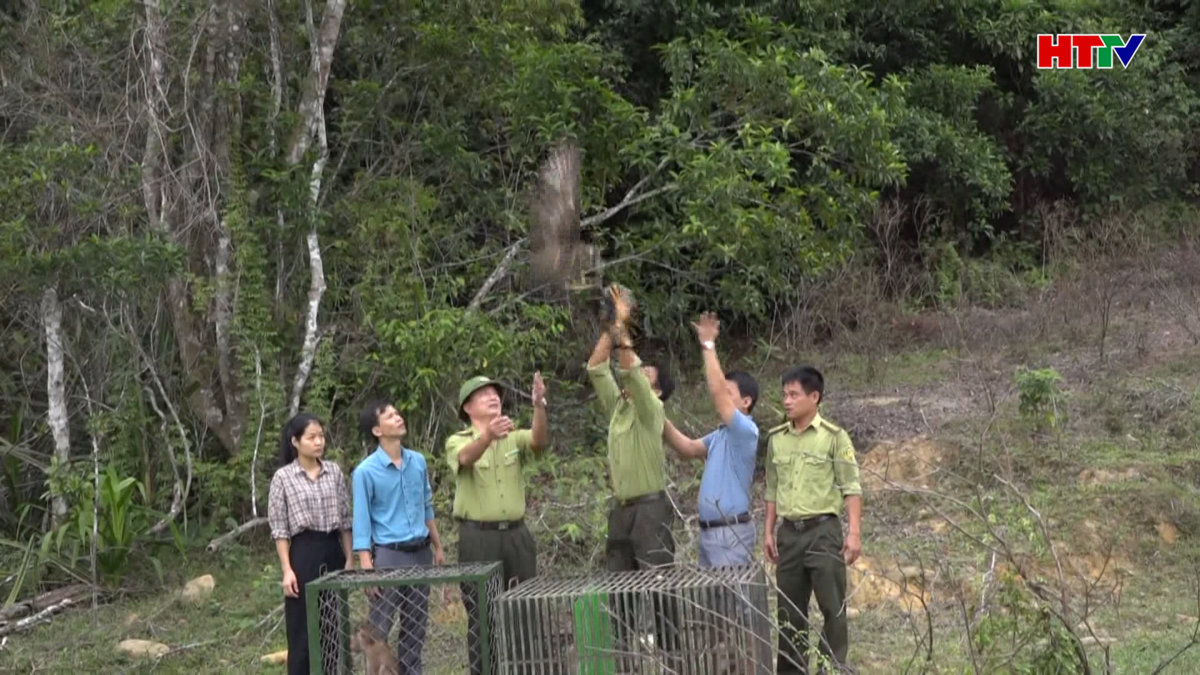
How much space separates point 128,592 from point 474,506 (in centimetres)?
407

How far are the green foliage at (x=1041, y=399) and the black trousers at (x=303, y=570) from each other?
5.36m

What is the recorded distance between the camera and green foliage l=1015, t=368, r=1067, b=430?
31.9ft

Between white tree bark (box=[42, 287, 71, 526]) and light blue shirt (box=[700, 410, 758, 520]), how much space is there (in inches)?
204

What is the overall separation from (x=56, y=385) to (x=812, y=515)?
18.9 feet

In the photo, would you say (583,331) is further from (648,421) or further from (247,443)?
(648,421)

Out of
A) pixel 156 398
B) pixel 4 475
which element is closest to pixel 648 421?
pixel 156 398

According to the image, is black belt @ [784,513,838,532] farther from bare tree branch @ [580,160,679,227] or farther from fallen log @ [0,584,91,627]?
bare tree branch @ [580,160,679,227]

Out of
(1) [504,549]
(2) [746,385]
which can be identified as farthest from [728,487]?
(1) [504,549]

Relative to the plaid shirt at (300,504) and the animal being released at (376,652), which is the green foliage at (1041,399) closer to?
the plaid shirt at (300,504)

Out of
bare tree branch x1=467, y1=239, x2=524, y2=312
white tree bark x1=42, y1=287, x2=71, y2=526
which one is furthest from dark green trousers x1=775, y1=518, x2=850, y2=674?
white tree bark x1=42, y1=287, x2=71, y2=526

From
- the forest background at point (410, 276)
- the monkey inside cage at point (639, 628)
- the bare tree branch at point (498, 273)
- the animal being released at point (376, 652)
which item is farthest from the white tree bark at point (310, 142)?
the monkey inside cage at point (639, 628)

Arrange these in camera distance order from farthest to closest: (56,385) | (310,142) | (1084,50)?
(1084,50) < (310,142) < (56,385)

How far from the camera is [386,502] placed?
20.0 feet

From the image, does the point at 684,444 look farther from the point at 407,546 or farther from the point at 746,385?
the point at 407,546
